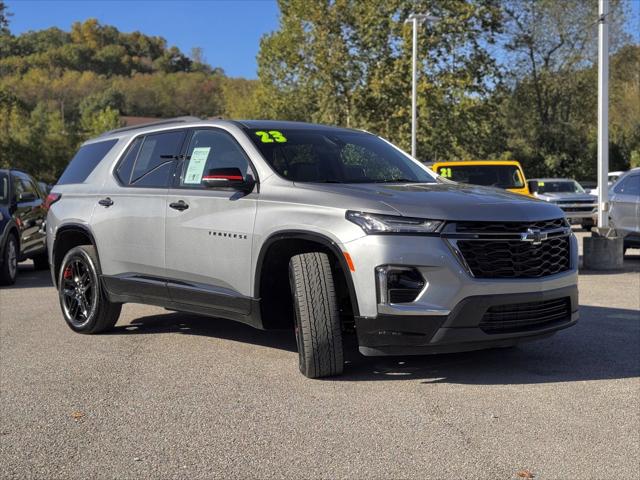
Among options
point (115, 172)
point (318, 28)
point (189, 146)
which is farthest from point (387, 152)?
point (318, 28)

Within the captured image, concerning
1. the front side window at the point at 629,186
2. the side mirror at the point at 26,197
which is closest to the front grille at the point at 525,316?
the front side window at the point at 629,186

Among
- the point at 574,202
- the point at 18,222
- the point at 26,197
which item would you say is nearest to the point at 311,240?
the point at 18,222

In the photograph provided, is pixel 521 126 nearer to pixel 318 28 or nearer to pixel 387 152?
pixel 318 28

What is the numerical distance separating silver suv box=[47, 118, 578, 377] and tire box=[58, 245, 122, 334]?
0.05 feet

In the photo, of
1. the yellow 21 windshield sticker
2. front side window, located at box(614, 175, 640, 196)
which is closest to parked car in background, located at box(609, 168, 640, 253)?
front side window, located at box(614, 175, 640, 196)

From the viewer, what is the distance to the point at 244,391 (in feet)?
16.6

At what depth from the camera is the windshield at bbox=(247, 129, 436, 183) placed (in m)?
5.79

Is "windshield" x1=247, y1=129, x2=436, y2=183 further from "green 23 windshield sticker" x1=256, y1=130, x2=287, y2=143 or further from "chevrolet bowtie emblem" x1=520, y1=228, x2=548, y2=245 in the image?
Result: "chevrolet bowtie emblem" x1=520, y1=228, x2=548, y2=245

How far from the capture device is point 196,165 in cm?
618

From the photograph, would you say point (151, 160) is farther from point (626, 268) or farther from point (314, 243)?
point (626, 268)

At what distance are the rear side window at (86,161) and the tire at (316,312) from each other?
113 inches

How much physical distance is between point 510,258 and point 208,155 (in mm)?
2485

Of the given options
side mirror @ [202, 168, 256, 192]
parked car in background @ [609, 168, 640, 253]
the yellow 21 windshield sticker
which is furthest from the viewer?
the yellow 21 windshield sticker

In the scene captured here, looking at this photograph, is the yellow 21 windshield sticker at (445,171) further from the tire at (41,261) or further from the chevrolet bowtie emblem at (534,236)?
the chevrolet bowtie emblem at (534,236)
